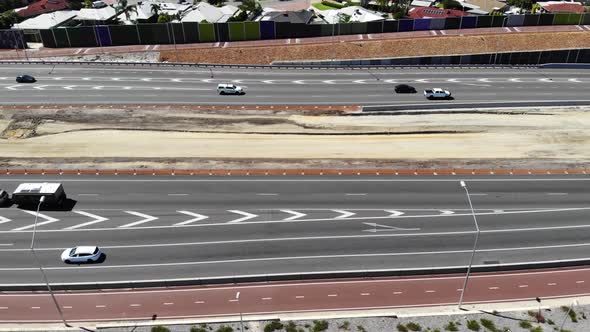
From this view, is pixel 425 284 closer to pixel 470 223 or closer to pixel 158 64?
pixel 470 223

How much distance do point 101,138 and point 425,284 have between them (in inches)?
1689

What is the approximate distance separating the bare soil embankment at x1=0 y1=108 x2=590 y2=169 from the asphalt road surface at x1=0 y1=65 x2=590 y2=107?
454 cm

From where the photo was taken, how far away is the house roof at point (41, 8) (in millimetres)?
106625

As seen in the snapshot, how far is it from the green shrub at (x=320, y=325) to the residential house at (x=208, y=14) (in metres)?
78.5

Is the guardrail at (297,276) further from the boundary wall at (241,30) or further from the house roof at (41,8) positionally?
the house roof at (41,8)

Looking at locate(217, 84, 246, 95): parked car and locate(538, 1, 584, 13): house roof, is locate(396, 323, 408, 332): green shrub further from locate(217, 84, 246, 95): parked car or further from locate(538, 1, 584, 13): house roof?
locate(538, 1, 584, 13): house roof

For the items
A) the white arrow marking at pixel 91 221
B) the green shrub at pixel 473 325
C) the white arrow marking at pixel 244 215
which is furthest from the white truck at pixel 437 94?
the white arrow marking at pixel 91 221

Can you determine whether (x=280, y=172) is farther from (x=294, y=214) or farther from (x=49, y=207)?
(x=49, y=207)

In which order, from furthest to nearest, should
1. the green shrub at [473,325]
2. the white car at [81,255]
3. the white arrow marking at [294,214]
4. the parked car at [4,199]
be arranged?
1. the parked car at [4,199]
2. the white arrow marking at [294,214]
3. the white car at [81,255]
4. the green shrub at [473,325]

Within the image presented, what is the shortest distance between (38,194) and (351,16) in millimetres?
76229

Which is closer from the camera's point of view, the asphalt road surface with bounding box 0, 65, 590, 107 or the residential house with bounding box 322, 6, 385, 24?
the asphalt road surface with bounding box 0, 65, 590, 107

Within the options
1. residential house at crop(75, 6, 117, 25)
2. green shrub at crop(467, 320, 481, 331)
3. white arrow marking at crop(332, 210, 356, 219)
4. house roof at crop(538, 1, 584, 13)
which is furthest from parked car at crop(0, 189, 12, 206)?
house roof at crop(538, 1, 584, 13)

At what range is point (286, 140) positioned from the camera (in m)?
58.6

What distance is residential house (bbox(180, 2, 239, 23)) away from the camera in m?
98.4
